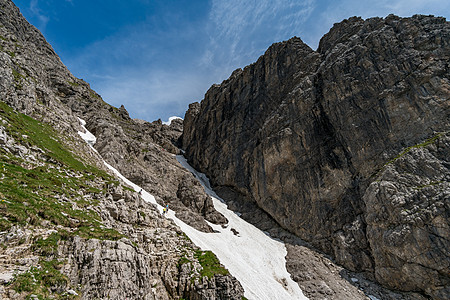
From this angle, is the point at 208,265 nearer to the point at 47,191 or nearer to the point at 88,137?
the point at 47,191

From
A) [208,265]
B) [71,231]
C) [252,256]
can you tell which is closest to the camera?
[71,231]

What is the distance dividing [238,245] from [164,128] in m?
82.1

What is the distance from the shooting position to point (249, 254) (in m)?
42.6

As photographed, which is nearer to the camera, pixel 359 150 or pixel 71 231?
pixel 71 231

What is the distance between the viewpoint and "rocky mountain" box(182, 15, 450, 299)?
1451 inches

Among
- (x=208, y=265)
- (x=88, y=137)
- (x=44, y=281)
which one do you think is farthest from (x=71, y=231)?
(x=88, y=137)

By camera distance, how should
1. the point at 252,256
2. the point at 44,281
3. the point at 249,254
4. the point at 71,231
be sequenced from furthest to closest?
the point at 249,254 → the point at 252,256 → the point at 71,231 → the point at 44,281

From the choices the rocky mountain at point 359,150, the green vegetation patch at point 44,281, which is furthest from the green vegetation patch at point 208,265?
the rocky mountain at point 359,150

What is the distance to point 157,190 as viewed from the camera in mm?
48719

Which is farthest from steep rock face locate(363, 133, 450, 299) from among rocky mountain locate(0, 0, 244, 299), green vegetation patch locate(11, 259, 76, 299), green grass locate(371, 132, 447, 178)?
green vegetation patch locate(11, 259, 76, 299)

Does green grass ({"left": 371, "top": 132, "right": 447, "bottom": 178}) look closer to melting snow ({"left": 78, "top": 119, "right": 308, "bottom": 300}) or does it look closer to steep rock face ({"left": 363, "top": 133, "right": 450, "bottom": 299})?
steep rock face ({"left": 363, "top": 133, "right": 450, "bottom": 299})

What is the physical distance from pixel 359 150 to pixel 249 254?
31.2m

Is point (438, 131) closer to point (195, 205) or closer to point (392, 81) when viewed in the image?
point (392, 81)

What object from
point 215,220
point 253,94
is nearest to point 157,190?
point 215,220
